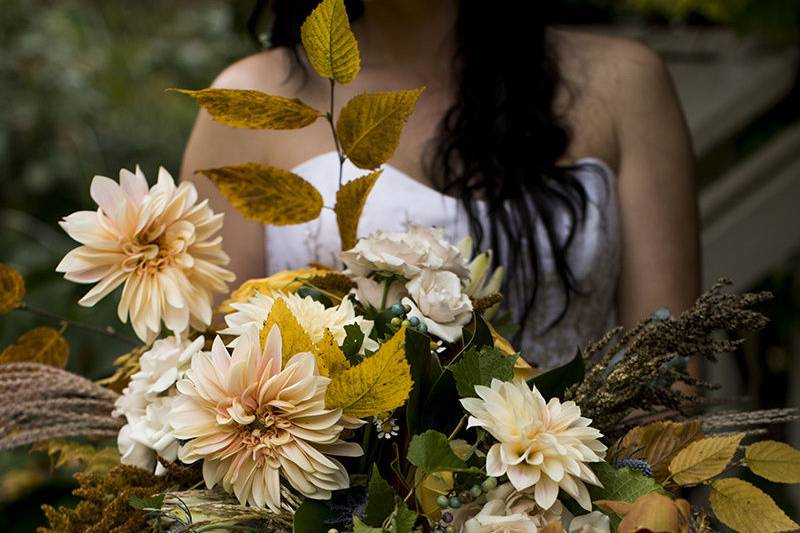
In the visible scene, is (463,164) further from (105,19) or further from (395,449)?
(105,19)

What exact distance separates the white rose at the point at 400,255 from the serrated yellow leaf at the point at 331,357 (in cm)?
13

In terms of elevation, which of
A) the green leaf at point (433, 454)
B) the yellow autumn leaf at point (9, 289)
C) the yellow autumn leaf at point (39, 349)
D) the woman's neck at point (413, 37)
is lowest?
the yellow autumn leaf at point (39, 349)

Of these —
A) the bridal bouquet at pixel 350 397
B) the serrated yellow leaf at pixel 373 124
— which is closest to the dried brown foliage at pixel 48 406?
the bridal bouquet at pixel 350 397

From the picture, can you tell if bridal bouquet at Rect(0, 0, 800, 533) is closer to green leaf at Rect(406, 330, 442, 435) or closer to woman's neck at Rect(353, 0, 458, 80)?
green leaf at Rect(406, 330, 442, 435)

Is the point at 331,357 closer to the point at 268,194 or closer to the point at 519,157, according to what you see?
the point at 268,194

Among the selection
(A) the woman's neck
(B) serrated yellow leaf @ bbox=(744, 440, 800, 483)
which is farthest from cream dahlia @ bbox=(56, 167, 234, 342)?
(A) the woman's neck

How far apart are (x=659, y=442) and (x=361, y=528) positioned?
25 centimetres

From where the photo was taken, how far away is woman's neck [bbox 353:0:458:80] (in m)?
1.52

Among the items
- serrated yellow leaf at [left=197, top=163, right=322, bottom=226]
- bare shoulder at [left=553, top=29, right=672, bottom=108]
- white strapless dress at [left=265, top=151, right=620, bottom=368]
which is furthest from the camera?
bare shoulder at [left=553, top=29, right=672, bottom=108]

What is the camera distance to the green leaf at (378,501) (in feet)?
2.28

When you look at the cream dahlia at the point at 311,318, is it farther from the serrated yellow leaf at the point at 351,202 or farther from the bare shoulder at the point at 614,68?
the bare shoulder at the point at 614,68

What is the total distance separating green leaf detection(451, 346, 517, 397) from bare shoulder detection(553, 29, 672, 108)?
0.87 m

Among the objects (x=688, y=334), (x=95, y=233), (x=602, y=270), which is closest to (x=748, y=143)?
(x=602, y=270)

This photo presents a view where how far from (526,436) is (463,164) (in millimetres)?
811
